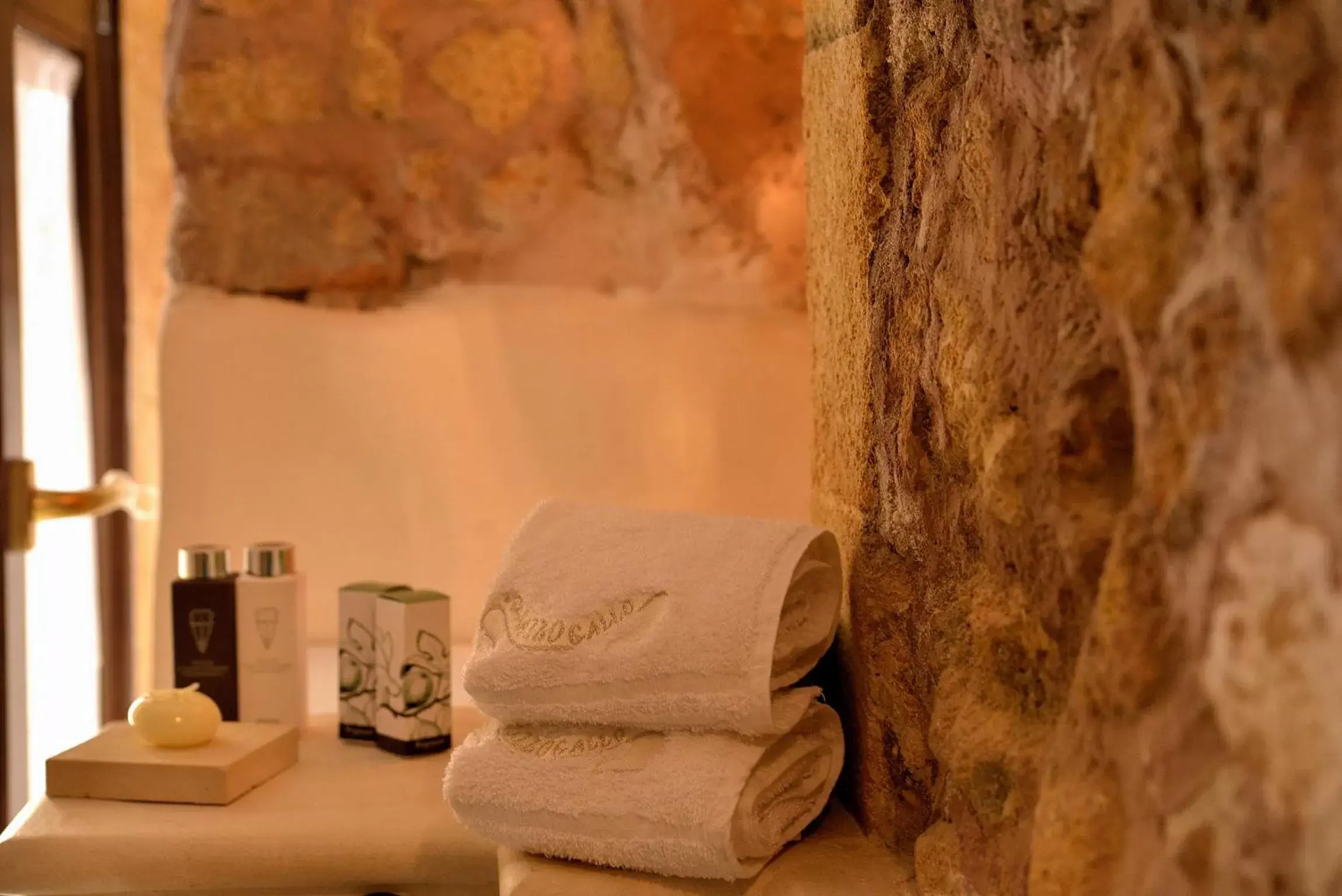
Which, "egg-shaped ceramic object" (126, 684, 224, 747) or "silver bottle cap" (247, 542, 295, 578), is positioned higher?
"silver bottle cap" (247, 542, 295, 578)

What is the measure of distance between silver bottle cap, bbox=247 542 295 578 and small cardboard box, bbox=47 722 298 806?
15 cm

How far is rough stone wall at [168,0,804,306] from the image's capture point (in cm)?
135

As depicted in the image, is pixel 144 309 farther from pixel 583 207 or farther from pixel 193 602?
pixel 193 602

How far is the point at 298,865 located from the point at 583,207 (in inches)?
31.8

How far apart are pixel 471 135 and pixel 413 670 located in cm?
66

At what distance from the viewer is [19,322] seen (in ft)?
4.99

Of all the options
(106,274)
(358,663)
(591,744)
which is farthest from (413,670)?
(106,274)

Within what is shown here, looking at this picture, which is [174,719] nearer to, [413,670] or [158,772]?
[158,772]

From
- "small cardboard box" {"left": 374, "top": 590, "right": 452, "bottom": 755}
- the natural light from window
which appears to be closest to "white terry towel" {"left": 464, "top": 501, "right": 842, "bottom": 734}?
"small cardboard box" {"left": 374, "top": 590, "right": 452, "bottom": 755}

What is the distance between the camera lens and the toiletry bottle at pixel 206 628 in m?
1.01

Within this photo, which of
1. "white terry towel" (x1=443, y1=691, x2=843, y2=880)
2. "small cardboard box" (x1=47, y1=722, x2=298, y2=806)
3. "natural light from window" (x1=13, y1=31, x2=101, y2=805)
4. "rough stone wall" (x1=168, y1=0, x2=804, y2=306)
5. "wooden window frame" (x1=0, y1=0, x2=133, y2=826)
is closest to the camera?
"white terry towel" (x1=443, y1=691, x2=843, y2=880)

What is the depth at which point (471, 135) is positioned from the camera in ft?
4.52

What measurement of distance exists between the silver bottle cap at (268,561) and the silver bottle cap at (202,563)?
22 mm

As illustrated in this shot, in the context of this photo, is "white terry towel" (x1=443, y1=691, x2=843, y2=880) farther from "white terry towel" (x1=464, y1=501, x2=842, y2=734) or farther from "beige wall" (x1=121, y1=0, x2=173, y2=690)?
"beige wall" (x1=121, y1=0, x2=173, y2=690)
